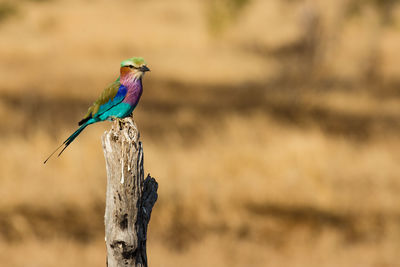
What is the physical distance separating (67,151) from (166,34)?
18761mm

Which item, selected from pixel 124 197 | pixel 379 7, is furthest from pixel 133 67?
pixel 379 7

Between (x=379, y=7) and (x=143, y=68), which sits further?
(x=379, y=7)

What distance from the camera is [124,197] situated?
13.8ft

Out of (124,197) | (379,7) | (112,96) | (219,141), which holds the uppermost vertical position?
(379,7)

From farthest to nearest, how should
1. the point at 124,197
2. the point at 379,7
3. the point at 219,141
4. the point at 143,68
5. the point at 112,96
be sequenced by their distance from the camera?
the point at 379,7 < the point at 219,141 < the point at 112,96 < the point at 143,68 < the point at 124,197

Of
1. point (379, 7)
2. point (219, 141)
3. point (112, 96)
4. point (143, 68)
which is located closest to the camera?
point (143, 68)

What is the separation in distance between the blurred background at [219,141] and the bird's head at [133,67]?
5729 mm

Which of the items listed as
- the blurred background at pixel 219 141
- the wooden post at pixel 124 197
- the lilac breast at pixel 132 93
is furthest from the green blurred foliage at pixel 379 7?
the wooden post at pixel 124 197

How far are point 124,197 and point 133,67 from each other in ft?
2.89

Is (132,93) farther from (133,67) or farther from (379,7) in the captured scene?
(379,7)

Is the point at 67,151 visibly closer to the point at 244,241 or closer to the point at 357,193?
the point at 244,241

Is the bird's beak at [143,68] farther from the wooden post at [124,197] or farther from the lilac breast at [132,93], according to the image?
the wooden post at [124,197]

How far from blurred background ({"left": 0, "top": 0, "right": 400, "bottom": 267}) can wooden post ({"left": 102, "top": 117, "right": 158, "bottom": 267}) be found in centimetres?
568

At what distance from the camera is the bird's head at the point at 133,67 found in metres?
4.29
